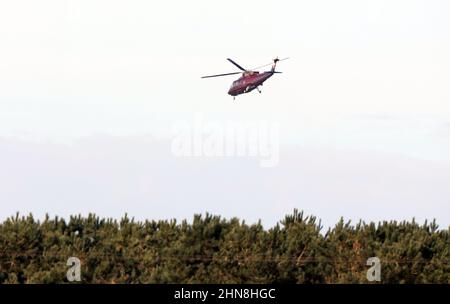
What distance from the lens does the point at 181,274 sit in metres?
31.1

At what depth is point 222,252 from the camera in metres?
31.5

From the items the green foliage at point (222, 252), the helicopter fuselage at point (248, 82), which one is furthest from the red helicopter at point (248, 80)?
the green foliage at point (222, 252)

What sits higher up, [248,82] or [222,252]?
[248,82]

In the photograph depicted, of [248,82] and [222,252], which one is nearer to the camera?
[222,252]

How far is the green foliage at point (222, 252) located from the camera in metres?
31.2

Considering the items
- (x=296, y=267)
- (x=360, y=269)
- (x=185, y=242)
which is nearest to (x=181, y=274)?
(x=185, y=242)

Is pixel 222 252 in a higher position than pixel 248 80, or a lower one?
lower

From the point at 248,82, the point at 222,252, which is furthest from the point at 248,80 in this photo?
the point at 222,252

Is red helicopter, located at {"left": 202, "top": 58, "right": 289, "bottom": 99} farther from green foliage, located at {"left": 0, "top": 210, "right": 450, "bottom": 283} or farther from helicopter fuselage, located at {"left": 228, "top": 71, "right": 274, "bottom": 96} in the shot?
green foliage, located at {"left": 0, "top": 210, "right": 450, "bottom": 283}

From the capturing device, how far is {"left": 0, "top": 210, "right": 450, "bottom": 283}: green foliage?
3122 cm

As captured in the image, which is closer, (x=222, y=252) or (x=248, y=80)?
(x=222, y=252)

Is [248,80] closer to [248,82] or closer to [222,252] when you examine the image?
[248,82]
